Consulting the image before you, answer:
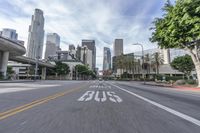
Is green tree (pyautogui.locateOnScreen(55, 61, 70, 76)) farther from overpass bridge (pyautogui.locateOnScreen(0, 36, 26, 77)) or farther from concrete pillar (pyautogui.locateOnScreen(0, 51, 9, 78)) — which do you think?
concrete pillar (pyautogui.locateOnScreen(0, 51, 9, 78))

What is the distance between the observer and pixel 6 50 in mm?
47500

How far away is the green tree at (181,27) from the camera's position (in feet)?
62.2

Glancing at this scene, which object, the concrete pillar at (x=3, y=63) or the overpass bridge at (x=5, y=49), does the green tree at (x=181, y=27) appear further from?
the concrete pillar at (x=3, y=63)

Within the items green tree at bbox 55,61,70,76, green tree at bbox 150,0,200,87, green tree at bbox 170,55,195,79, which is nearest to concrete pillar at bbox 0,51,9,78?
green tree at bbox 150,0,200,87

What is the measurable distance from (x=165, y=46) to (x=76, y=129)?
26.1 metres

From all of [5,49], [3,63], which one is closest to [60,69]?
[3,63]

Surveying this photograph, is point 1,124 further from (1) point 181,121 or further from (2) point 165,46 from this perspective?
(2) point 165,46

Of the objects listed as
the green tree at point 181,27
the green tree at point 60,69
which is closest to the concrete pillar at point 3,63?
the green tree at point 181,27

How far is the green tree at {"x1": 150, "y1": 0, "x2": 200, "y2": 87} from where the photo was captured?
1897 centimetres

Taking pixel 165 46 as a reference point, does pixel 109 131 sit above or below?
below

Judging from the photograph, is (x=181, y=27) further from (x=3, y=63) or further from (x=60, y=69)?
(x=60, y=69)

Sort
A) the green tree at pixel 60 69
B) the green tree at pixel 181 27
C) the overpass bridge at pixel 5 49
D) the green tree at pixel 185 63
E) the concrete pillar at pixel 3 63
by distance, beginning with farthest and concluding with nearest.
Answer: the green tree at pixel 60 69
the green tree at pixel 185 63
the concrete pillar at pixel 3 63
the overpass bridge at pixel 5 49
the green tree at pixel 181 27

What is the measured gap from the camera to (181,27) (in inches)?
821

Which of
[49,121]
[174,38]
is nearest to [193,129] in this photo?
[49,121]
